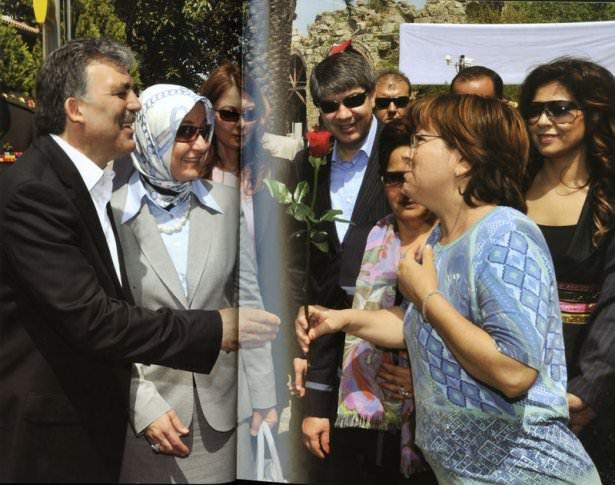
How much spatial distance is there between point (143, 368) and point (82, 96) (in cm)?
101

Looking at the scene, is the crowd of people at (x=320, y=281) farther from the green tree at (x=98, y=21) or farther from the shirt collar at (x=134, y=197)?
the green tree at (x=98, y=21)

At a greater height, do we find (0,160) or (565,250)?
(0,160)

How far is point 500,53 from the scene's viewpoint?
3135 millimetres

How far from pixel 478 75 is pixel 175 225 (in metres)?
1.24

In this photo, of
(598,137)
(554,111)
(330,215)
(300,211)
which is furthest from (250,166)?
(598,137)

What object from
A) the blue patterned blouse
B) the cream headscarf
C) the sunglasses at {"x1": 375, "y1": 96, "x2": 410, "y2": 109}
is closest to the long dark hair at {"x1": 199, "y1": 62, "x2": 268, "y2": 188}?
the cream headscarf

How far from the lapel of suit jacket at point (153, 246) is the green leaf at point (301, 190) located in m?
0.55

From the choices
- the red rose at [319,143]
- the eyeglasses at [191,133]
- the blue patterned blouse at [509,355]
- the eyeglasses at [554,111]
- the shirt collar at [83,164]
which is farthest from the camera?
the red rose at [319,143]

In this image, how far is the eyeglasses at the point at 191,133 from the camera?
315 cm

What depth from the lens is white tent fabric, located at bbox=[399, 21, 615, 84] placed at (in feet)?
10.2

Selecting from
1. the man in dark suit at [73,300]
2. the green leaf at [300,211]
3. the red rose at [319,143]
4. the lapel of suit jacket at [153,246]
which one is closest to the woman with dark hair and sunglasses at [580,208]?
the red rose at [319,143]


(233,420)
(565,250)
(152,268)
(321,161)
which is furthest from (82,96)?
(565,250)

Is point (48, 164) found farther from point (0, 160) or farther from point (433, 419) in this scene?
point (433, 419)

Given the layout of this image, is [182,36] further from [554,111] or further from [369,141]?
[554,111]
